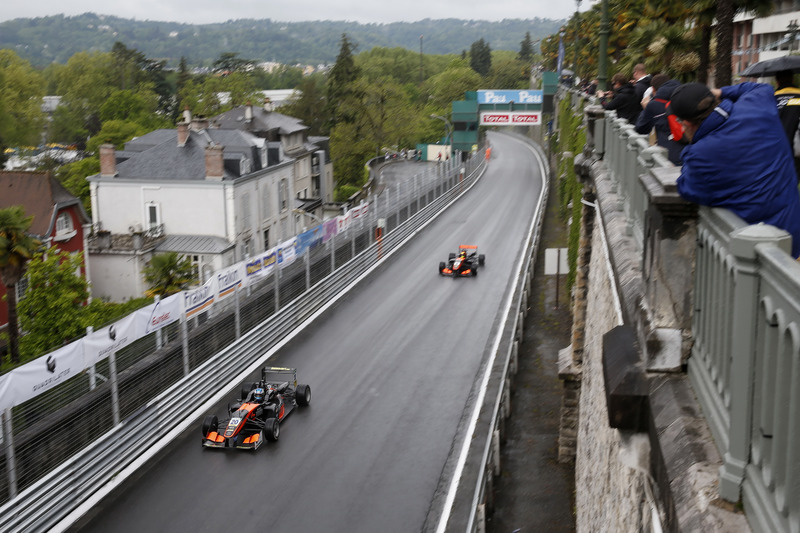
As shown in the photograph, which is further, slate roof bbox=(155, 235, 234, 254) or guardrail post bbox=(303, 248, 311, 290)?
slate roof bbox=(155, 235, 234, 254)

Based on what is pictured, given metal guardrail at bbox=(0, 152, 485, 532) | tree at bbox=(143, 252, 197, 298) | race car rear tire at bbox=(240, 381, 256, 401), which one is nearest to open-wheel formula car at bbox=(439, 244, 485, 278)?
metal guardrail at bbox=(0, 152, 485, 532)

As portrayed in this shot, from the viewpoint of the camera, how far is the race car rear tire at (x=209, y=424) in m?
18.2

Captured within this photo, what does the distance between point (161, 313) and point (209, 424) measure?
2.78 metres

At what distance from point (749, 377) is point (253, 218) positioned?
162ft

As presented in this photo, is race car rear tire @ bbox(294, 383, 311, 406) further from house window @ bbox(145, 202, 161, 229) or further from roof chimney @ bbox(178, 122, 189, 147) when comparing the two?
roof chimney @ bbox(178, 122, 189, 147)

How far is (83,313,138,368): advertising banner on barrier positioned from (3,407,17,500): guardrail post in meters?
2.30

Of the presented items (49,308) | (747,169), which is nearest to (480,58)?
(49,308)

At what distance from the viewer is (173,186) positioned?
49000mm

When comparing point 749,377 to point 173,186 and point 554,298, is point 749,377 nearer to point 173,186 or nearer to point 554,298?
point 554,298

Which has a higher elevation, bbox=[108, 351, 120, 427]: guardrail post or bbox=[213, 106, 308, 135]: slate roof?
bbox=[213, 106, 308, 135]: slate roof

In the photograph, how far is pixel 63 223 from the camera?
45250 mm

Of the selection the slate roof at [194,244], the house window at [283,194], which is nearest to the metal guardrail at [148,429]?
the slate roof at [194,244]

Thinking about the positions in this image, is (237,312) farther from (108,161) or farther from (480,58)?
(480,58)

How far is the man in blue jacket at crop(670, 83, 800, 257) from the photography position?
167 inches
